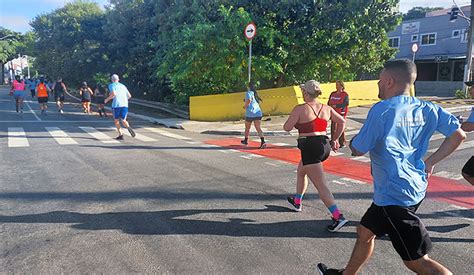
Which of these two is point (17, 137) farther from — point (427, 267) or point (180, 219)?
point (427, 267)

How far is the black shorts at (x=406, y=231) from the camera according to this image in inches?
90.3

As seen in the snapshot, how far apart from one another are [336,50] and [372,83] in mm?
3885

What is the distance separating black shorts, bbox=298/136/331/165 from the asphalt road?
0.74 m

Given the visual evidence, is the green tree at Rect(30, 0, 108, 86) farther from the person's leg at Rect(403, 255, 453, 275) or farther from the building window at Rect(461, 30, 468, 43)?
the building window at Rect(461, 30, 468, 43)

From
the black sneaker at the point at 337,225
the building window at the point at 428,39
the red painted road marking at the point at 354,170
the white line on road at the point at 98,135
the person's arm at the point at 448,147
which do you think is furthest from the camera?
the building window at the point at 428,39

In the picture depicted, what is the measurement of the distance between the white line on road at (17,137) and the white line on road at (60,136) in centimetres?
73

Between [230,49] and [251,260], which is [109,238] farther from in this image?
[230,49]

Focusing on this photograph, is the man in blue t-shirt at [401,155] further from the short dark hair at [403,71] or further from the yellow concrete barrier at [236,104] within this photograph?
the yellow concrete barrier at [236,104]

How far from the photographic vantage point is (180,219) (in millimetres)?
4266

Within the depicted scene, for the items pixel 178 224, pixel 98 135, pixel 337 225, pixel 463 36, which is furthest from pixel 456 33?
pixel 178 224

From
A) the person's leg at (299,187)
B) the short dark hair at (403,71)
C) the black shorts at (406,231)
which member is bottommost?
the person's leg at (299,187)

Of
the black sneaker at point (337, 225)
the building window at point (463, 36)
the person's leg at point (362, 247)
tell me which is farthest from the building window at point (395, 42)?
the person's leg at point (362, 247)

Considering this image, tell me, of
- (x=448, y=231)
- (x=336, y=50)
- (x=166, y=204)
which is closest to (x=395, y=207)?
(x=448, y=231)

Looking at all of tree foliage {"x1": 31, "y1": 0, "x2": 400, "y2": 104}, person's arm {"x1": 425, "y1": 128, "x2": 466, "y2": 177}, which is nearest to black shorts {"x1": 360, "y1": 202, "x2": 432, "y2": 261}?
person's arm {"x1": 425, "y1": 128, "x2": 466, "y2": 177}
